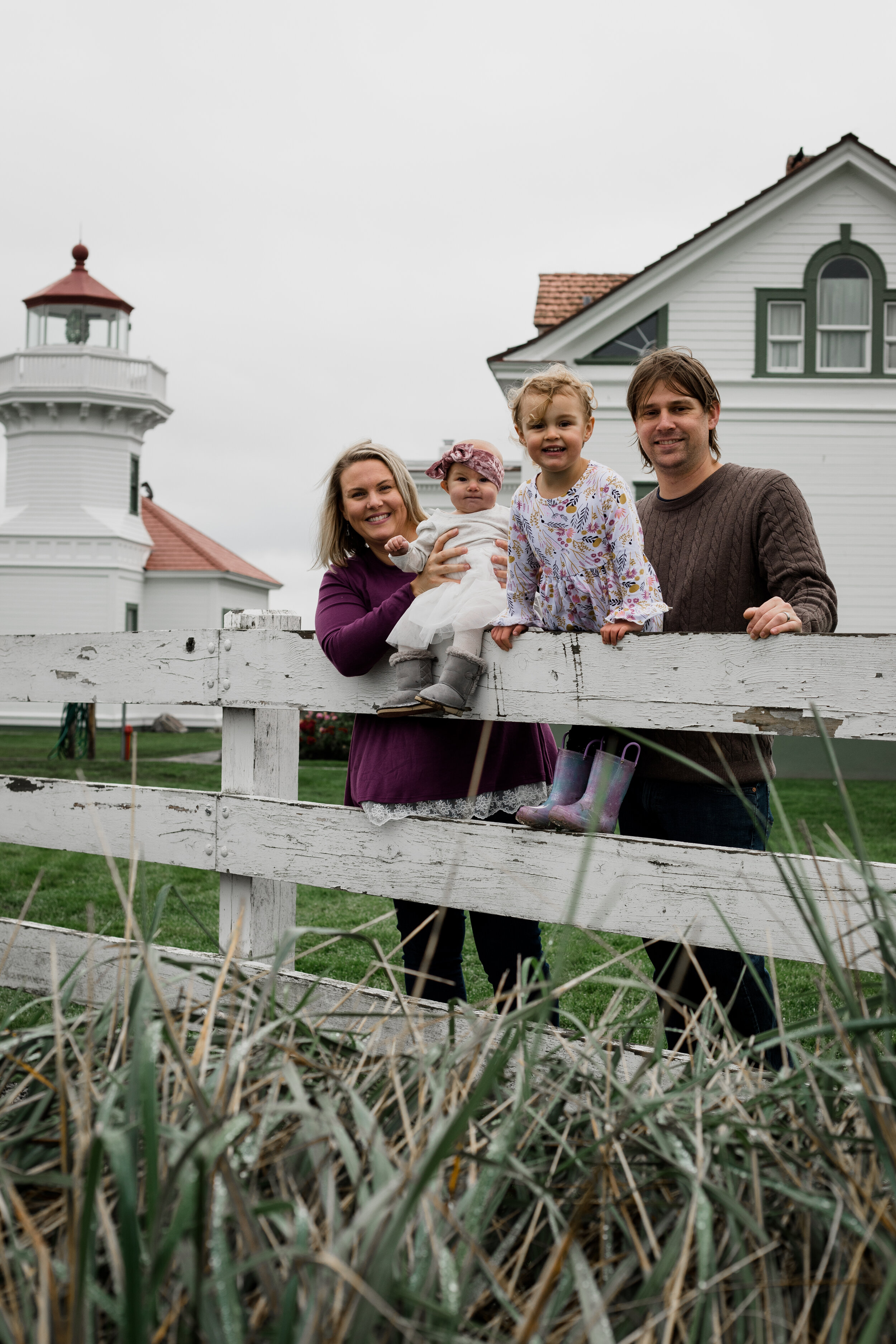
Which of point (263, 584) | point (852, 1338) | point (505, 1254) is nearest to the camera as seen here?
point (852, 1338)

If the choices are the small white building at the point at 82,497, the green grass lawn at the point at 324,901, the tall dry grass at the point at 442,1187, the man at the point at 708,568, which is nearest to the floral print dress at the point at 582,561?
the man at the point at 708,568

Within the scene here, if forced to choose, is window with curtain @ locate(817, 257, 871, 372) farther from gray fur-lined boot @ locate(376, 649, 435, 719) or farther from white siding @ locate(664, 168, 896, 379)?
gray fur-lined boot @ locate(376, 649, 435, 719)

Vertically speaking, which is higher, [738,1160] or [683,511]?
[683,511]

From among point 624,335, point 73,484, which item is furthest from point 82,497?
point 624,335

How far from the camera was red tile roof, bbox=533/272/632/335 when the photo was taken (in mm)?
18250

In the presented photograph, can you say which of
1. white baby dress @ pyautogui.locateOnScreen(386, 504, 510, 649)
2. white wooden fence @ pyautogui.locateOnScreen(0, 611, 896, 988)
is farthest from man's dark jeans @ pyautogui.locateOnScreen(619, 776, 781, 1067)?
white baby dress @ pyautogui.locateOnScreen(386, 504, 510, 649)

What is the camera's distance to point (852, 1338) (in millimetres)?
917

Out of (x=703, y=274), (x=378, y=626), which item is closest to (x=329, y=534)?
(x=378, y=626)

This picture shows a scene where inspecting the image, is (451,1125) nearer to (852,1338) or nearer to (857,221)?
(852,1338)

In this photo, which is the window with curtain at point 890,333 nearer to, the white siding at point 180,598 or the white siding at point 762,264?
the white siding at point 762,264

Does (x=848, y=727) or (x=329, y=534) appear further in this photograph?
(x=329, y=534)

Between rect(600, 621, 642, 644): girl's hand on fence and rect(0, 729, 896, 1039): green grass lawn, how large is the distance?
625 millimetres

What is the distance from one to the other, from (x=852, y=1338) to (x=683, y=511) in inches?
81.7

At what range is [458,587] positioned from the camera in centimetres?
280
